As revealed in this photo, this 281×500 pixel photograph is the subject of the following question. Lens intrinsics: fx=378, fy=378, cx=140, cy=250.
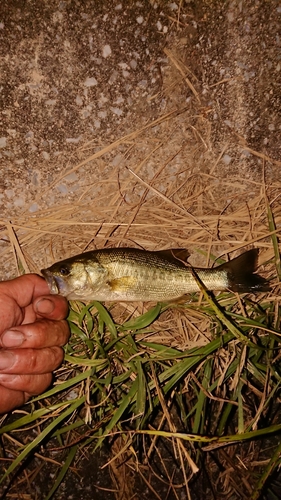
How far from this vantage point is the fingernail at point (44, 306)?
2.33 meters

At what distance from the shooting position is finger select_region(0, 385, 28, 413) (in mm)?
2201

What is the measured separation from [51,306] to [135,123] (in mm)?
1417

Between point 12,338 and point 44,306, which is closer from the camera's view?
point 12,338

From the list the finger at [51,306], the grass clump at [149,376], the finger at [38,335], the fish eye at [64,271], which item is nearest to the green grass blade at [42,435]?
the grass clump at [149,376]

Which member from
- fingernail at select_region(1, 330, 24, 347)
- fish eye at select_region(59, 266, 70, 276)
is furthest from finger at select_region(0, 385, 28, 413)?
fish eye at select_region(59, 266, 70, 276)

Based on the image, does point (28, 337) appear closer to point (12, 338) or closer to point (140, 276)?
point (12, 338)

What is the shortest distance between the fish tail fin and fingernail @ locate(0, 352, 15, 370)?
1400 mm

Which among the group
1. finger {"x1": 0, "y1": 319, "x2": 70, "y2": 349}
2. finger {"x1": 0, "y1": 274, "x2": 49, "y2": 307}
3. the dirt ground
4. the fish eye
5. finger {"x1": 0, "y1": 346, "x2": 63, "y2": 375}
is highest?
the dirt ground

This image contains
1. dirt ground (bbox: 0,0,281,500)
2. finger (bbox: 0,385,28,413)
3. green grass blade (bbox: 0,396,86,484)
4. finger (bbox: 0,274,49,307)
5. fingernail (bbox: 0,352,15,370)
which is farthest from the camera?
dirt ground (bbox: 0,0,281,500)

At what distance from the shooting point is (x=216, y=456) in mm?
3064

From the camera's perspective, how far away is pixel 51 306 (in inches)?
93.1

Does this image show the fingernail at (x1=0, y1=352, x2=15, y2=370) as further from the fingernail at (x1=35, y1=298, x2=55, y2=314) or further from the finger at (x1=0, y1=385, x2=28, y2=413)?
the fingernail at (x1=35, y1=298, x2=55, y2=314)

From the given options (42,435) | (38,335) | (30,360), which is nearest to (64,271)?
(38,335)

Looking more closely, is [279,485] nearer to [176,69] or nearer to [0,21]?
[176,69]
